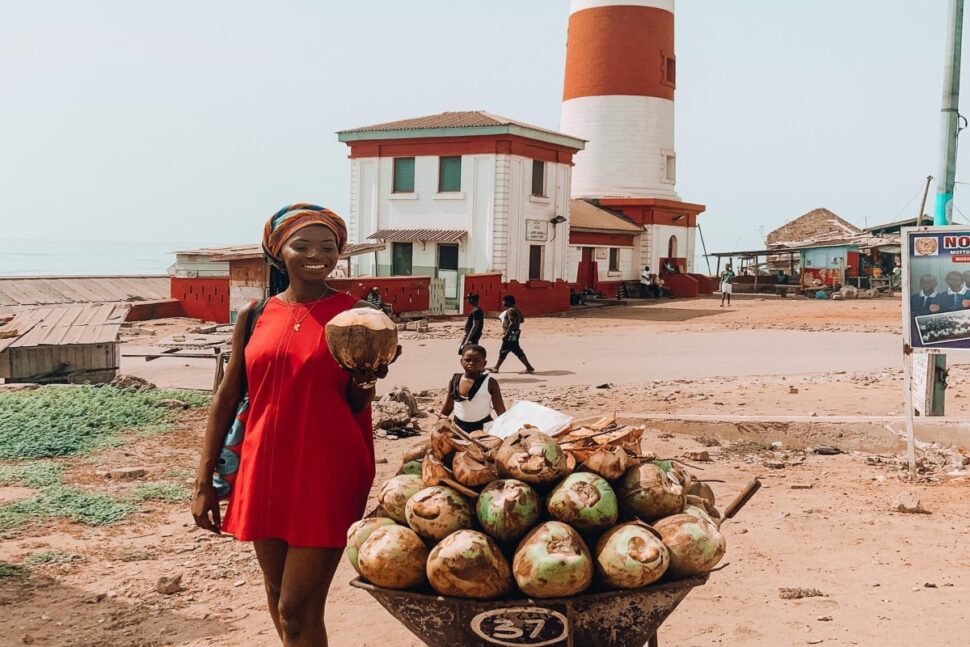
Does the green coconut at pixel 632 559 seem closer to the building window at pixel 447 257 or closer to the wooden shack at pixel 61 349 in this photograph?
the wooden shack at pixel 61 349

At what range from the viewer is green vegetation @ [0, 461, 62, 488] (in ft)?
27.6

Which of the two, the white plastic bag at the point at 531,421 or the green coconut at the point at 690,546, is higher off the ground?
the white plastic bag at the point at 531,421

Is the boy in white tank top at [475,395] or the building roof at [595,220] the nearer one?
the boy in white tank top at [475,395]

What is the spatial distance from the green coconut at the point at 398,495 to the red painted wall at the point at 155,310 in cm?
2449

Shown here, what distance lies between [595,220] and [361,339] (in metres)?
35.4

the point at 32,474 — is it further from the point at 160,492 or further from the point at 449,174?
the point at 449,174

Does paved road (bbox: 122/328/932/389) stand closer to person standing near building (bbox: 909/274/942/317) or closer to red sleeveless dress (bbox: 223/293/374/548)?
person standing near building (bbox: 909/274/942/317)

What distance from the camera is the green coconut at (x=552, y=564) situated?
3117 millimetres

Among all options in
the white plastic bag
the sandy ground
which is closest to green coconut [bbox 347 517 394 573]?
the white plastic bag

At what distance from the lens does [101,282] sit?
34.1 meters

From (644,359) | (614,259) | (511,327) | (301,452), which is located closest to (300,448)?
(301,452)

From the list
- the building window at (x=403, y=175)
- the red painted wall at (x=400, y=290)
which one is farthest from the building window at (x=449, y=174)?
the red painted wall at (x=400, y=290)

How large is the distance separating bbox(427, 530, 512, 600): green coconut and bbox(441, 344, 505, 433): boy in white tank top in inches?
173

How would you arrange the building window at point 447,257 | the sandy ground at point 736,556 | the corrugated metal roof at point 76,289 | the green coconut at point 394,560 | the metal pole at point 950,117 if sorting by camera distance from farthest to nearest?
the building window at point 447,257
the corrugated metal roof at point 76,289
the metal pole at point 950,117
the sandy ground at point 736,556
the green coconut at point 394,560
